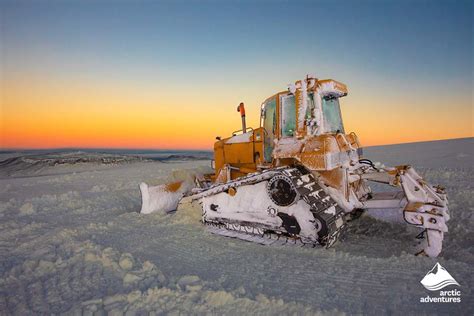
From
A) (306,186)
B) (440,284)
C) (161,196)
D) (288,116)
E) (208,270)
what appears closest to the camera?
(440,284)

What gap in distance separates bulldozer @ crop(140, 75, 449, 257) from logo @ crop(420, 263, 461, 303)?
59 centimetres

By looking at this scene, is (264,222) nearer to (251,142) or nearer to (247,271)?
(247,271)

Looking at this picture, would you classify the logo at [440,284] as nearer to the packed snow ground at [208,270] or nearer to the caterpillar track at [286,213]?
the packed snow ground at [208,270]

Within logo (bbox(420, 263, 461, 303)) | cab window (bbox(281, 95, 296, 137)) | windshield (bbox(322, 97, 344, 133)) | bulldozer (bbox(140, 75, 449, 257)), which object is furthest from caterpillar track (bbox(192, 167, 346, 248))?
logo (bbox(420, 263, 461, 303))

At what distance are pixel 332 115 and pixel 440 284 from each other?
3465 mm

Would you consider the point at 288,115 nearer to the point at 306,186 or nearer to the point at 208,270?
the point at 306,186

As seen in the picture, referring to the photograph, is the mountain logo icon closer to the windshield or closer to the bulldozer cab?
the bulldozer cab

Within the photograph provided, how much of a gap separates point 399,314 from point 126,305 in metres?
2.70

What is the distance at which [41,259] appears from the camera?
13.8ft

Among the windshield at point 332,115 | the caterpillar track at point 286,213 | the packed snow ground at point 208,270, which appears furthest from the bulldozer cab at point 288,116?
the packed snow ground at point 208,270

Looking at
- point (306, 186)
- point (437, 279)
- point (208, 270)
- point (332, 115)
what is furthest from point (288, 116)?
point (437, 279)

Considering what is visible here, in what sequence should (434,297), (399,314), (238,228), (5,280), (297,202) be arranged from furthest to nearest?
1. (238,228)
2. (297,202)
3. (5,280)
4. (434,297)
5. (399,314)

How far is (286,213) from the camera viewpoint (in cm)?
475

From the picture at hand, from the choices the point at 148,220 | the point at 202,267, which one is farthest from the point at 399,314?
the point at 148,220
